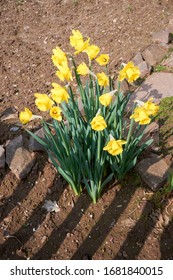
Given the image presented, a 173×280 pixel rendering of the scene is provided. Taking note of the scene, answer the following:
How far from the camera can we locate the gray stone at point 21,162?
281 centimetres

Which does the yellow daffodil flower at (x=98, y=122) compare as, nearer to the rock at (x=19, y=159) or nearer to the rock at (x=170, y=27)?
the rock at (x=19, y=159)

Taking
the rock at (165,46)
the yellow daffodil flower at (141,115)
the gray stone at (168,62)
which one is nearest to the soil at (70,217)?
the yellow daffodil flower at (141,115)

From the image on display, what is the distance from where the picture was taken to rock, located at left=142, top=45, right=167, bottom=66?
13.2ft

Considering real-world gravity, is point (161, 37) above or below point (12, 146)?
below

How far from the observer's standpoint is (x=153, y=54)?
407 cm

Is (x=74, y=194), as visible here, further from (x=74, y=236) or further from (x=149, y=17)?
(x=149, y=17)

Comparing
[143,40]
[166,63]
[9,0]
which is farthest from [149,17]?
[9,0]

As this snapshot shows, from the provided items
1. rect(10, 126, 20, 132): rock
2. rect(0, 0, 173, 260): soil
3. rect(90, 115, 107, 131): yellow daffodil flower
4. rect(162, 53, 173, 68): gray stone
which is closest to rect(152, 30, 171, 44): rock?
rect(162, 53, 173, 68): gray stone

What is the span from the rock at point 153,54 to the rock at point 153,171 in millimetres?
1670

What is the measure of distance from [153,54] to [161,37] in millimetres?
385

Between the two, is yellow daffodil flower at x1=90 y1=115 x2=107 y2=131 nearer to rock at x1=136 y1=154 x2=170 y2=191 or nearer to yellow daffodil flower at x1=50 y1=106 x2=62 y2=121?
yellow daffodil flower at x1=50 y1=106 x2=62 y2=121

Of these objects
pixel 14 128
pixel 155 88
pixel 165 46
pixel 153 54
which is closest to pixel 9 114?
pixel 14 128

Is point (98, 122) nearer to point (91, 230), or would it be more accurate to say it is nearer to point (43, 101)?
point (43, 101)

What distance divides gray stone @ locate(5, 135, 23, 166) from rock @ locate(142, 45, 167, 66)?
1980mm
